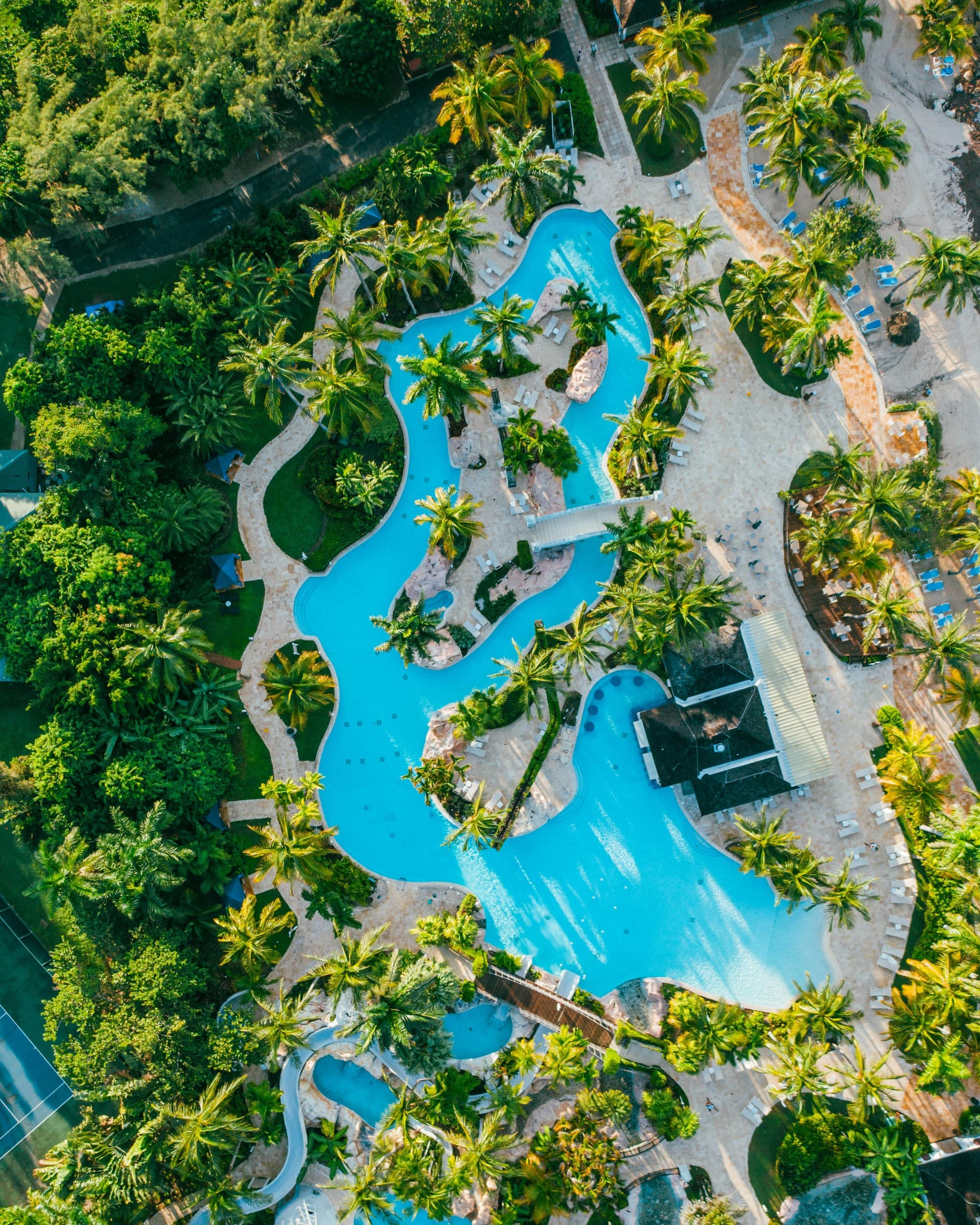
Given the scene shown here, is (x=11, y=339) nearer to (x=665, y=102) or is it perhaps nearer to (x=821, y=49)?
(x=665, y=102)

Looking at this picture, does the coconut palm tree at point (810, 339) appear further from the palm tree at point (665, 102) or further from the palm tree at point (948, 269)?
the palm tree at point (665, 102)

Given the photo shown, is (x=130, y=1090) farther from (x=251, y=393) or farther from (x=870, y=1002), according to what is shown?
(x=870, y=1002)

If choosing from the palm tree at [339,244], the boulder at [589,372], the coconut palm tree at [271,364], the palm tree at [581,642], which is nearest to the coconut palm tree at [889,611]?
the palm tree at [581,642]

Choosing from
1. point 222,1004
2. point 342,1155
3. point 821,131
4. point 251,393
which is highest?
point 251,393

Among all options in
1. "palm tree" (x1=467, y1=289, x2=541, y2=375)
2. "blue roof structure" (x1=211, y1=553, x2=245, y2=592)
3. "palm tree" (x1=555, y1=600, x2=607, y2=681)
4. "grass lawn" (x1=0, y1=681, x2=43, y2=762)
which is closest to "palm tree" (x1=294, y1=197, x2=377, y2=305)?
"palm tree" (x1=467, y1=289, x2=541, y2=375)

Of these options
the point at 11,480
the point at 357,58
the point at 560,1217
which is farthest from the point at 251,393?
the point at 560,1217

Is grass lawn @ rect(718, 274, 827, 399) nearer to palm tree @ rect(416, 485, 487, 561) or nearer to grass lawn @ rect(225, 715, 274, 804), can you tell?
palm tree @ rect(416, 485, 487, 561)
